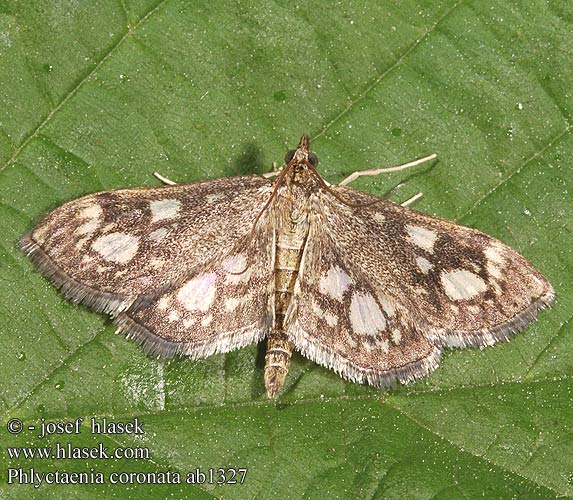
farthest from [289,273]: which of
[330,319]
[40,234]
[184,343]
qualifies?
[40,234]

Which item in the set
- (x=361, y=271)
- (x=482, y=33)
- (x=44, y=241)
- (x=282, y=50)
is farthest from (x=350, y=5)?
(x=44, y=241)

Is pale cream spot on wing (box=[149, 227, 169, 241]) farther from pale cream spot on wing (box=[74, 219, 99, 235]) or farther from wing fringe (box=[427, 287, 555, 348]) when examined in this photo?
wing fringe (box=[427, 287, 555, 348])

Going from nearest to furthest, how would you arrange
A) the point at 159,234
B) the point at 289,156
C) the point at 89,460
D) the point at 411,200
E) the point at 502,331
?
the point at 89,460 < the point at 502,331 < the point at 159,234 < the point at 289,156 < the point at 411,200

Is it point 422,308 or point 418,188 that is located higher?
point 418,188

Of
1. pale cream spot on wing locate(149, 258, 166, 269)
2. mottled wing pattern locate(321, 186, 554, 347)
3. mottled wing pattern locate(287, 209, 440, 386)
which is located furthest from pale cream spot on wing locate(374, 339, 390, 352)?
pale cream spot on wing locate(149, 258, 166, 269)

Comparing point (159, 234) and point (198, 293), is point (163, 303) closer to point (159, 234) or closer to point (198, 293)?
point (198, 293)

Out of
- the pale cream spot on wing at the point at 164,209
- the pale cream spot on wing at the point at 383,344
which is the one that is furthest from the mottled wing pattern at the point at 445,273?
the pale cream spot on wing at the point at 164,209

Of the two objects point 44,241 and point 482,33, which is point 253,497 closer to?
point 44,241
